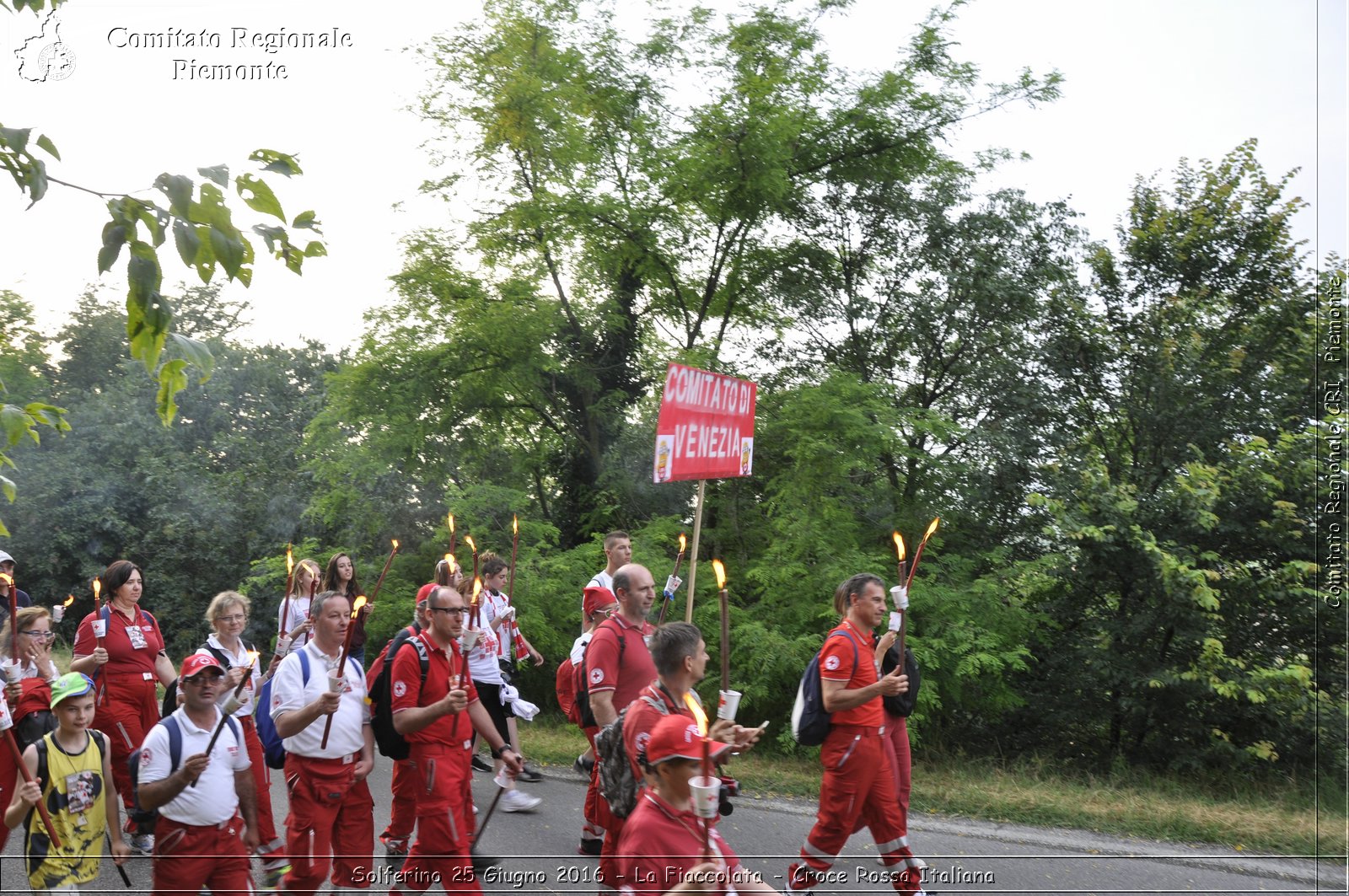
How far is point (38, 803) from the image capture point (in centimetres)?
473

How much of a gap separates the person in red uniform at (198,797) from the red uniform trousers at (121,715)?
9.59 ft

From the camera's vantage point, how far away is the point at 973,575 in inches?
484

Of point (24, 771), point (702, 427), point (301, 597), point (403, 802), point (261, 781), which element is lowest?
point (261, 781)

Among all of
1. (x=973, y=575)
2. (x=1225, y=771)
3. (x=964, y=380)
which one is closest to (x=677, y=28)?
(x=964, y=380)

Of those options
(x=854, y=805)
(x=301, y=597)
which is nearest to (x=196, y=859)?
(x=854, y=805)

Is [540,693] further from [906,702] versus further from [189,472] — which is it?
[189,472]

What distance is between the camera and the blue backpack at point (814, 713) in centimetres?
576

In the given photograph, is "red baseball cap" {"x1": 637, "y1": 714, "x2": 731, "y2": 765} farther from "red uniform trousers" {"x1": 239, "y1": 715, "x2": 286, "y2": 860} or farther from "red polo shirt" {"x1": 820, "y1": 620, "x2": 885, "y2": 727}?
"red uniform trousers" {"x1": 239, "y1": 715, "x2": 286, "y2": 860}

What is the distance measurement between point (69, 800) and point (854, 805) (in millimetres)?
3823

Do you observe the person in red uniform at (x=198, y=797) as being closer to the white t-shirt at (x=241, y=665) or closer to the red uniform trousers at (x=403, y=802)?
the red uniform trousers at (x=403, y=802)

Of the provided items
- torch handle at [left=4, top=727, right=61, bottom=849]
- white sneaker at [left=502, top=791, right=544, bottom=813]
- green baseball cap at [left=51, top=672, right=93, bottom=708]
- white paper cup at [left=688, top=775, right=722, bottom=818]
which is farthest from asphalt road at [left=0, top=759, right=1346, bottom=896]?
white paper cup at [left=688, top=775, right=722, bottom=818]

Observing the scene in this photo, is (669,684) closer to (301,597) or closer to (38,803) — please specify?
(38,803)

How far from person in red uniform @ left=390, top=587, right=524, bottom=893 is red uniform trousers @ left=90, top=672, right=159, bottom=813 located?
3121mm

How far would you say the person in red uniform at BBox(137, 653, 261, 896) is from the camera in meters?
4.51
